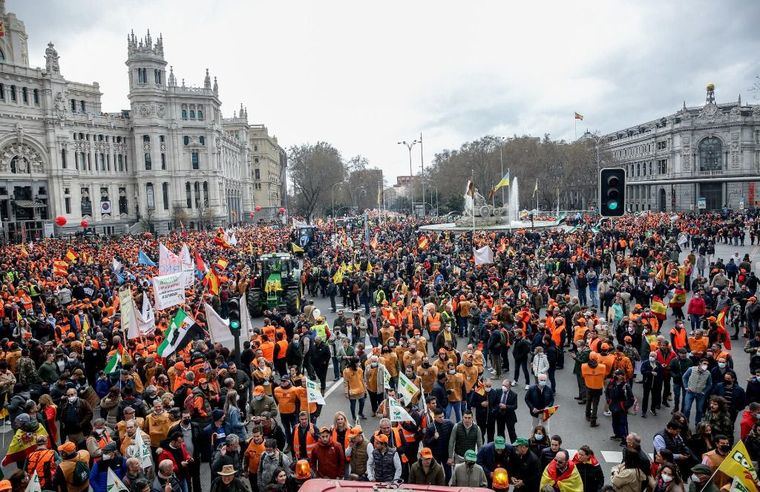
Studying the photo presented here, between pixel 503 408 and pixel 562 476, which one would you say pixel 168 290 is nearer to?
pixel 503 408

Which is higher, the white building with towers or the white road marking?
the white building with towers

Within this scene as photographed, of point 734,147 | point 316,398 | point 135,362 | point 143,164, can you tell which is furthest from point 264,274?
point 734,147

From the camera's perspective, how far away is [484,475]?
6.62 m

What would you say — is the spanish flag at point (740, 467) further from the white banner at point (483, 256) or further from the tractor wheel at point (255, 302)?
the white banner at point (483, 256)

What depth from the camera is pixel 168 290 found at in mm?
15062

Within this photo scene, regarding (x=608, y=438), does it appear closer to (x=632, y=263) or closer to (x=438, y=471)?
(x=438, y=471)

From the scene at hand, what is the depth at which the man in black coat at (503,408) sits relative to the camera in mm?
8922

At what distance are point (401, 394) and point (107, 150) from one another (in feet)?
232

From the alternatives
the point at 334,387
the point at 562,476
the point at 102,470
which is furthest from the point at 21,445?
the point at 562,476

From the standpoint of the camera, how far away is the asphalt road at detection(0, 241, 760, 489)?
29.8ft

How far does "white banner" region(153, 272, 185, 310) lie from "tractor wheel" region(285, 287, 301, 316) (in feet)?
15.9

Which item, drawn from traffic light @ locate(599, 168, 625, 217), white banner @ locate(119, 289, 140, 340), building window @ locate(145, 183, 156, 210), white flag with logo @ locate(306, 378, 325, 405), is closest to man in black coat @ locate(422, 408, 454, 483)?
white flag with logo @ locate(306, 378, 325, 405)

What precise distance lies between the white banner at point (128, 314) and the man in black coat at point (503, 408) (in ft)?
27.3

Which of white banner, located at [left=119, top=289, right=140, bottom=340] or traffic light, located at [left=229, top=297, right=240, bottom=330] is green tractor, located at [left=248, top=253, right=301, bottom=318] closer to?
white banner, located at [left=119, top=289, right=140, bottom=340]
